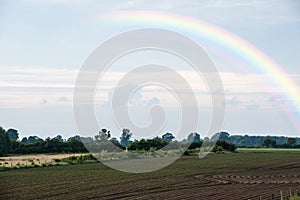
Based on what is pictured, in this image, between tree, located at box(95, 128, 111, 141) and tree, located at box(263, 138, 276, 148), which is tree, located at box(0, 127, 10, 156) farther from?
tree, located at box(263, 138, 276, 148)

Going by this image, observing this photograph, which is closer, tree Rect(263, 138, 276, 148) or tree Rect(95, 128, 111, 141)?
tree Rect(95, 128, 111, 141)

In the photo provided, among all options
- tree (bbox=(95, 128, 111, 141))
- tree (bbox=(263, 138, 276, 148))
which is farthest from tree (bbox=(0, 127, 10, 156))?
tree (bbox=(263, 138, 276, 148))

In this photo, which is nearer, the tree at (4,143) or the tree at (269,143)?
the tree at (4,143)

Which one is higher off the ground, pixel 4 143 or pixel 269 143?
pixel 269 143

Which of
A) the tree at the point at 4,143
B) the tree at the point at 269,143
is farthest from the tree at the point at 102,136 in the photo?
the tree at the point at 269,143

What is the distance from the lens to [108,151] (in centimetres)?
8450

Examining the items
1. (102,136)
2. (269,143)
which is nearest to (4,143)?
(102,136)

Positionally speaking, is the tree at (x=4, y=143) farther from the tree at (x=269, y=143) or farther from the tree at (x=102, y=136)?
the tree at (x=269, y=143)

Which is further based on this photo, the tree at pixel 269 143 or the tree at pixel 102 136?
the tree at pixel 269 143

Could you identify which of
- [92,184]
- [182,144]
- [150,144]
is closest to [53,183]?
[92,184]

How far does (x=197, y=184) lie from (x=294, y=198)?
1129cm

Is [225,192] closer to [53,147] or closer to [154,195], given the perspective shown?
[154,195]

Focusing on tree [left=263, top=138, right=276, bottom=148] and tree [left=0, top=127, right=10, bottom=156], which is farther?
tree [left=263, top=138, right=276, bottom=148]

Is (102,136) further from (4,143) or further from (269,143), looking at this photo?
(269,143)
